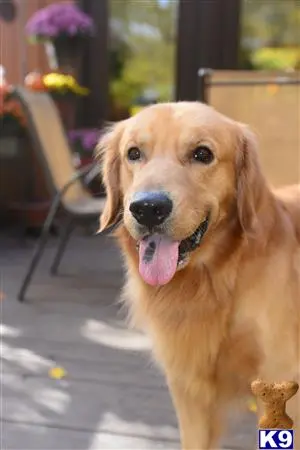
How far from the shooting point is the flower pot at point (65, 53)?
5.43 meters

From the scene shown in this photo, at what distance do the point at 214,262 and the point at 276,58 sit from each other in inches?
178

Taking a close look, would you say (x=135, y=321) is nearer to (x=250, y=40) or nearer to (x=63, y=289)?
(x=63, y=289)

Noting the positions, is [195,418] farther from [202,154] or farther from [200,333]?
[202,154]

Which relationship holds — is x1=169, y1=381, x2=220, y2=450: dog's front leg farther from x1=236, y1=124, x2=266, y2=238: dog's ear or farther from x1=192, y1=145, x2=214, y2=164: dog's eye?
x1=192, y1=145, x2=214, y2=164: dog's eye

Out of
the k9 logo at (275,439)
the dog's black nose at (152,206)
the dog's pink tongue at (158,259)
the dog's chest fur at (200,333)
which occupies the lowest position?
the dog's chest fur at (200,333)

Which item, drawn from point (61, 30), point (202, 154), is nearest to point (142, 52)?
point (61, 30)

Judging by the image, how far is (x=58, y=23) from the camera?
5336mm

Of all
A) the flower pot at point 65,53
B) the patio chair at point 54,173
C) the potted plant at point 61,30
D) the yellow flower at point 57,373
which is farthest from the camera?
the flower pot at point 65,53

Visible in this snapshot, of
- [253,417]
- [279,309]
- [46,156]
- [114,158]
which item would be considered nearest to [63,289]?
[46,156]

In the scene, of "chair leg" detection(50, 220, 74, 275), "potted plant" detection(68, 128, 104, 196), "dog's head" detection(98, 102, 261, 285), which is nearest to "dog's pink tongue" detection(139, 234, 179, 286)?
"dog's head" detection(98, 102, 261, 285)

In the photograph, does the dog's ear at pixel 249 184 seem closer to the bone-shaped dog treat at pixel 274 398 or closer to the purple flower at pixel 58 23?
the bone-shaped dog treat at pixel 274 398

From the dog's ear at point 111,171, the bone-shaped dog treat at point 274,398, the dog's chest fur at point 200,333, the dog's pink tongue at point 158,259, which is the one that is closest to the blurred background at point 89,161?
the dog's chest fur at point 200,333

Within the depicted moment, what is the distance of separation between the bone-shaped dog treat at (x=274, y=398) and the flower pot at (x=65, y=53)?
461 centimetres

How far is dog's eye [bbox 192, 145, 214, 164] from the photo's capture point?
6.07 feet
